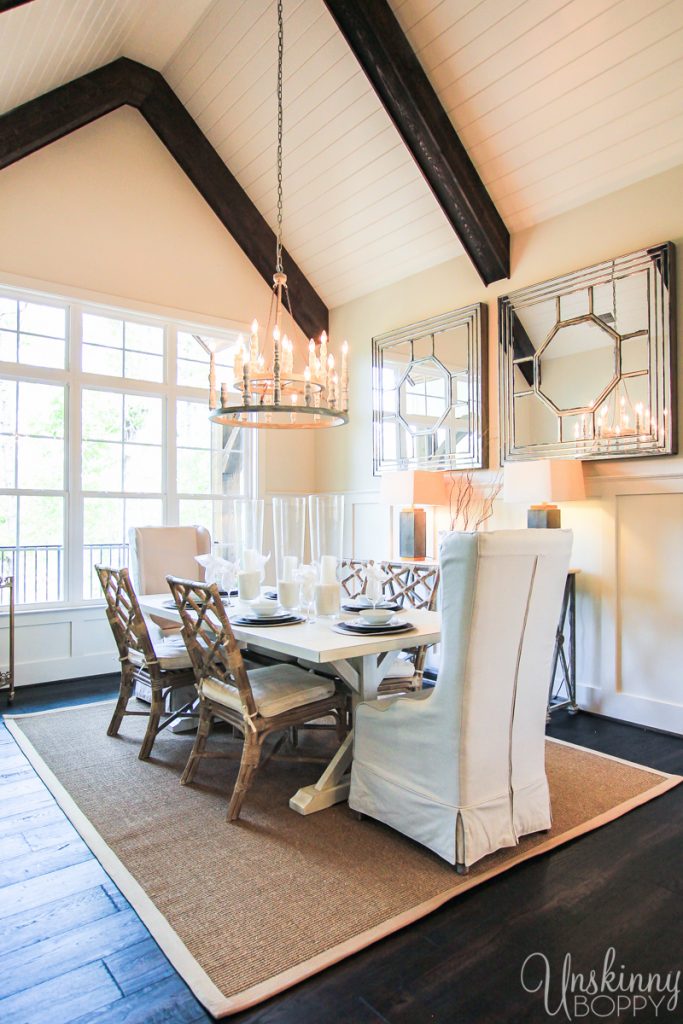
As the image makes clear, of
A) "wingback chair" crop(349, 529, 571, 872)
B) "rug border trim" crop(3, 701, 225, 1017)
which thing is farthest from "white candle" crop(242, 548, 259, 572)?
"rug border trim" crop(3, 701, 225, 1017)

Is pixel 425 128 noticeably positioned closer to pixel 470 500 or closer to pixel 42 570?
pixel 470 500

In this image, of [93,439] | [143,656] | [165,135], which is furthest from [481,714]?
[165,135]

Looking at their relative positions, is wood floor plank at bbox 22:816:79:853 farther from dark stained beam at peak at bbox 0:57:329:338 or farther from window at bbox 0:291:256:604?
dark stained beam at peak at bbox 0:57:329:338

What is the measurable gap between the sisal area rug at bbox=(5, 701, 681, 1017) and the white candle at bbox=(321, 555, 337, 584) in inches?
34.4

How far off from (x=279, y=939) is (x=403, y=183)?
4.47m

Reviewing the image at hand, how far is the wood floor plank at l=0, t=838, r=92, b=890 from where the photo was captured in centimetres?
214

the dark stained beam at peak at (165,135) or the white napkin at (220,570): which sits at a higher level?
the dark stained beam at peak at (165,135)

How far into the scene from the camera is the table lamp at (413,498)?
14.7 feet

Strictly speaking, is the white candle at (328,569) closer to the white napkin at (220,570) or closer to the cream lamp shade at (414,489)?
the white napkin at (220,570)

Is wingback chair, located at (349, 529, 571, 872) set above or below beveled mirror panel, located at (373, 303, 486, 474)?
below

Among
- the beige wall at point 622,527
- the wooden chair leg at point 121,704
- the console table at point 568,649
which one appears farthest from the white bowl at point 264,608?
the beige wall at point 622,527

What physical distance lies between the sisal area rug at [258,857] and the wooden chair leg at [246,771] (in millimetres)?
56

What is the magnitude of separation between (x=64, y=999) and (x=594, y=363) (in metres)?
3.71

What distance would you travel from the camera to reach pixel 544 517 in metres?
3.80
